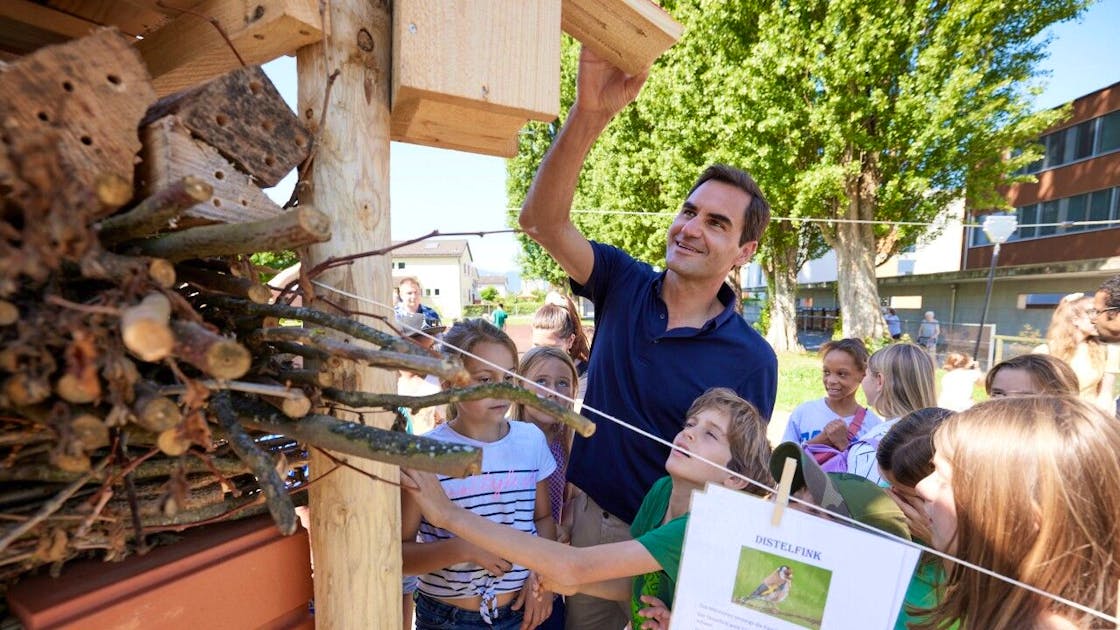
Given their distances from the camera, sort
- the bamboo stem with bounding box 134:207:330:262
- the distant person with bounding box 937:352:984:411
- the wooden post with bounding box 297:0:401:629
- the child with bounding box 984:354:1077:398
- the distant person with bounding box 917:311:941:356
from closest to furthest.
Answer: the bamboo stem with bounding box 134:207:330:262, the wooden post with bounding box 297:0:401:629, the child with bounding box 984:354:1077:398, the distant person with bounding box 937:352:984:411, the distant person with bounding box 917:311:941:356

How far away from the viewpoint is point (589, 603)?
235 cm

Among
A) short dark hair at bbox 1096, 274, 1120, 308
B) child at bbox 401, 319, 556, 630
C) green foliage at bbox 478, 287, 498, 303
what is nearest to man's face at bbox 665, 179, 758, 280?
child at bbox 401, 319, 556, 630

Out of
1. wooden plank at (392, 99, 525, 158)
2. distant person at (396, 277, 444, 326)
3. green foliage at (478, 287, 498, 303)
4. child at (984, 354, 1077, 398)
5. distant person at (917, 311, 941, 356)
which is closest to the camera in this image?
wooden plank at (392, 99, 525, 158)

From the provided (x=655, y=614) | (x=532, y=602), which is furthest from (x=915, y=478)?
(x=532, y=602)

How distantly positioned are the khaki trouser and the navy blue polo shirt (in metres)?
0.10

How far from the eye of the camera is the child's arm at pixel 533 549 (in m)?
1.49

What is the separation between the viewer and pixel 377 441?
2.98 ft

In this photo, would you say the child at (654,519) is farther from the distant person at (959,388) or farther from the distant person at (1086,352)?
the distant person at (959,388)

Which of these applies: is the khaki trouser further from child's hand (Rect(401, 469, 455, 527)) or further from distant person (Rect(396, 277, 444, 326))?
distant person (Rect(396, 277, 444, 326))

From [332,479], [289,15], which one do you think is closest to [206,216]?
[289,15]

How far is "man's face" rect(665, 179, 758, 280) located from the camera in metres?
2.28

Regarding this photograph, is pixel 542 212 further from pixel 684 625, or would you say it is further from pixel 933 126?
pixel 933 126

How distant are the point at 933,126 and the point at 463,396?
14193 millimetres

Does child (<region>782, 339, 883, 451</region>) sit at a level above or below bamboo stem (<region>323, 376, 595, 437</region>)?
below
